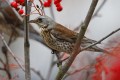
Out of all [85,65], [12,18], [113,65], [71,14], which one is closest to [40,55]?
[71,14]

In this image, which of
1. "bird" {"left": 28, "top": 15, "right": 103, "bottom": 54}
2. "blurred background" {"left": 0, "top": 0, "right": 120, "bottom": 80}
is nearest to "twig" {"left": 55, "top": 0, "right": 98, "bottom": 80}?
"bird" {"left": 28, "top": 15, "right": 103, "bottom": 54}

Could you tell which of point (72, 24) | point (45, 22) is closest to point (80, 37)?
point (45, 22)

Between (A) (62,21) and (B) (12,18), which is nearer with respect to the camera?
(B) (12,18)

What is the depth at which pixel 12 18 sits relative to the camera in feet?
9.57

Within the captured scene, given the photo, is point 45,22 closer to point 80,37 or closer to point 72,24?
point 80,37

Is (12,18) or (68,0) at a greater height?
(12,18)

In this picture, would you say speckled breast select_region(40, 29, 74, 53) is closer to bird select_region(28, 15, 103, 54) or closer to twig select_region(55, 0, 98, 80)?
bird select_region(28, 15, 103, 54)

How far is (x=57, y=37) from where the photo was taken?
184 centimetres

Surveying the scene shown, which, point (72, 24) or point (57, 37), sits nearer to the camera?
point (57, 37)

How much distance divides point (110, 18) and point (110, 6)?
0.64 feet

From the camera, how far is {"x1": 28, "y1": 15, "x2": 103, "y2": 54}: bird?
174 cm

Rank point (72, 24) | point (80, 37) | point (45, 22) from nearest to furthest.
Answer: point (80, 37)
point (45, 22)
point (72, 24)

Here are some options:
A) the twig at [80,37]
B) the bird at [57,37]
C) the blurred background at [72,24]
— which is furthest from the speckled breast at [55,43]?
the blurred background at [72,24]

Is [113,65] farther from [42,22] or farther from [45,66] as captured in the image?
[45,66]
